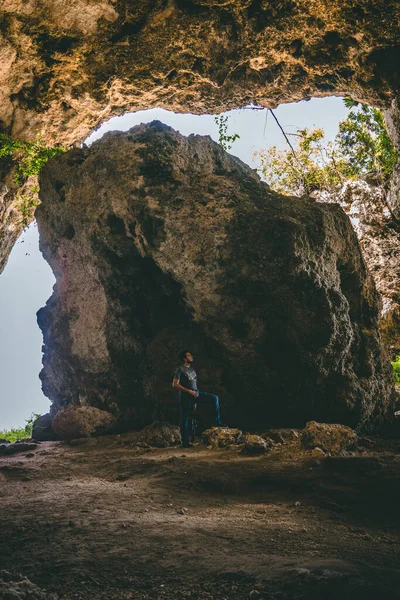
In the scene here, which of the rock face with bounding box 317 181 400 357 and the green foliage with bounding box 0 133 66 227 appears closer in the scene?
the green foliage with bounding box 0 133 66 227

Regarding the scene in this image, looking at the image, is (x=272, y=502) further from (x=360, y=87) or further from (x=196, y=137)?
(x=360, y=87)

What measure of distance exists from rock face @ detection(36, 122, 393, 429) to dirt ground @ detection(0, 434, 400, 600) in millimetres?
2473

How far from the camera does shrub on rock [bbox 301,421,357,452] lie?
259 inches

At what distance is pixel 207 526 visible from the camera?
3750mm

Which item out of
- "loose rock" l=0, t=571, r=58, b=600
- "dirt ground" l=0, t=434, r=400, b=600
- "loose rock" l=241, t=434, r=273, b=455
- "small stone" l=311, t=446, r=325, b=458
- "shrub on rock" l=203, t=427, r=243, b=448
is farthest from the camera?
"shrub on rock" l=203, t=427, r=243, b=448

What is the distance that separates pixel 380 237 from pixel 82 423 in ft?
49.3

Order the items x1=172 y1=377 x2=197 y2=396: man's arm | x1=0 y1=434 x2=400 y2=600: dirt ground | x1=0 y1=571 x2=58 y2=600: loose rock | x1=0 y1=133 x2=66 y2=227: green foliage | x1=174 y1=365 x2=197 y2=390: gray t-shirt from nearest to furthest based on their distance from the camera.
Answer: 1. x1=0 y1=571 x2=58 y2=600: loose rock
2. x1=0 y1=434 x2=400 y2=600: dirt ground
3. x1=172 y1=377 x2=197 y2=396: man's arm
4. x1=174 y1=365 x2=197 y2=390: gray t-shirt
5. x1=0 y1=133 x2=66 y2=227: green foliage

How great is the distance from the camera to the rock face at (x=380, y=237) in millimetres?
17578

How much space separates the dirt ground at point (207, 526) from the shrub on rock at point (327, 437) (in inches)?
12.9

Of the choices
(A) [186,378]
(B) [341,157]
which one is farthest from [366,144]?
(A) [186,378]

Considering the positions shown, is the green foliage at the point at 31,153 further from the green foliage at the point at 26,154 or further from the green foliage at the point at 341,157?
the green foliage at the point at 341,157

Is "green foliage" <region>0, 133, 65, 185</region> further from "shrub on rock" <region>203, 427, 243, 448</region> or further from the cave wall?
"shrub on rock" <region>203, 427, 243, 448</region>

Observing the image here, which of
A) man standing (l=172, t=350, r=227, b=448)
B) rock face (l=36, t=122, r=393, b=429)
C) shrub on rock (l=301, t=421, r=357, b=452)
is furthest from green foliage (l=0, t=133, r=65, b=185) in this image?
shrub on rock (l=301, t=421, r=357, b=452)

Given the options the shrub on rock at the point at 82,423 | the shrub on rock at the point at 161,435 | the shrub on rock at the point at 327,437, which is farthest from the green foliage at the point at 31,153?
the shrub on rock at the point at 327,437
